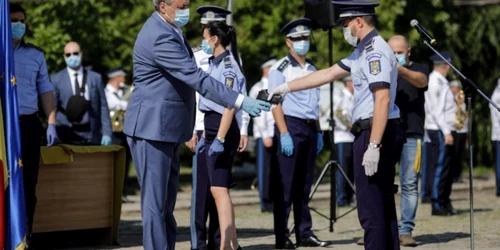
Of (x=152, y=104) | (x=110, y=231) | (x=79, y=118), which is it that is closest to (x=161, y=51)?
(x=152, y=104)

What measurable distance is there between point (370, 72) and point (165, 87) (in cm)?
155

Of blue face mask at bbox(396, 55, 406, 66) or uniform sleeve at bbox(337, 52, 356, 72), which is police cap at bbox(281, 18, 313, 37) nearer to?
blue face mask at bbox(396, 55, 406, 66)

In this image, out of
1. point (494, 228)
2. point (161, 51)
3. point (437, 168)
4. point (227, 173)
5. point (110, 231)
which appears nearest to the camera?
point (161, 51)

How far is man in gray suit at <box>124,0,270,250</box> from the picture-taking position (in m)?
9.40

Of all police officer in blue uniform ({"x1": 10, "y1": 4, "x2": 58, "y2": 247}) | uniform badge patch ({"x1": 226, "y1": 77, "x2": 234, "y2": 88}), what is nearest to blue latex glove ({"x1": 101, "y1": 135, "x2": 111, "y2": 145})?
police officer in blue uniform ({"x1": 10, "y1": 4, "x2": 58, "y2": 247})

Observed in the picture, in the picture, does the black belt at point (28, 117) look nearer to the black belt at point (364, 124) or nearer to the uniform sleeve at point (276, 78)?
the uniform sleeve at point (276, 78)

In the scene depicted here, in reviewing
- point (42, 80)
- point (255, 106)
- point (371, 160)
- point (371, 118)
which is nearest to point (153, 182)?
point (255, 106)

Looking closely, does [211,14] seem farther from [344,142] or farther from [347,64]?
[344,142]

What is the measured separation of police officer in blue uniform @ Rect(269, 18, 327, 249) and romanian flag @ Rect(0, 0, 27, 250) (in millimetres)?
3389

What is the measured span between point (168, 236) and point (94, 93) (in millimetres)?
5825

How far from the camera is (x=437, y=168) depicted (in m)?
17.9

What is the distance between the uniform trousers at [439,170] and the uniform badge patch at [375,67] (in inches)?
294

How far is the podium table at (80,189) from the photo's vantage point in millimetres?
12391

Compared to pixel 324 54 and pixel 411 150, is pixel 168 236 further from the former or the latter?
pixel 324 54
